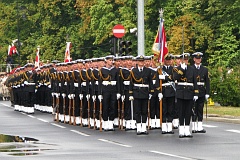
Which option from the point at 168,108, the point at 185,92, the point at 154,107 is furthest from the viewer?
the point at 154,107

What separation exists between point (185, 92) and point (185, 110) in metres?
0.44

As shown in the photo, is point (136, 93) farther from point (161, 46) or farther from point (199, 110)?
point (161, 46)

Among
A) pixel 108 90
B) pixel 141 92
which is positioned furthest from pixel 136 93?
pixel 108 90

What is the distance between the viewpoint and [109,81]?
27969mm

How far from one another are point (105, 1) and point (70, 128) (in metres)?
48.3

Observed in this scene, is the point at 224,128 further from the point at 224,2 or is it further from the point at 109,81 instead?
the point at 224,2

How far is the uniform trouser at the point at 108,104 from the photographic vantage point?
28.2m

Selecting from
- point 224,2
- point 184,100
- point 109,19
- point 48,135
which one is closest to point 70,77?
point 48,135

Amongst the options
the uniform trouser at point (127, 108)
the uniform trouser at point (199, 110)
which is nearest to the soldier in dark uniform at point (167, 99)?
the uniform trouser at point (199, 110)

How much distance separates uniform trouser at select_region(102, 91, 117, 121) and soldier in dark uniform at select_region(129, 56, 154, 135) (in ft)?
6.66

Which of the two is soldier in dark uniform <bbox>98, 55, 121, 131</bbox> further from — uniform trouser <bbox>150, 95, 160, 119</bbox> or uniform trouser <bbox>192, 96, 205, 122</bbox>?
uniform trouser <bbox>192, 96, 205, 122</bbox>

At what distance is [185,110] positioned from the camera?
971 inches

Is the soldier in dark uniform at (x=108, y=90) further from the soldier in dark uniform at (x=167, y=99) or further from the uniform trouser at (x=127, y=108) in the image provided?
the soldier in dark uniform at (x=167, y=99)

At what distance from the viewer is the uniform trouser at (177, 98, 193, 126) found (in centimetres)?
2442
